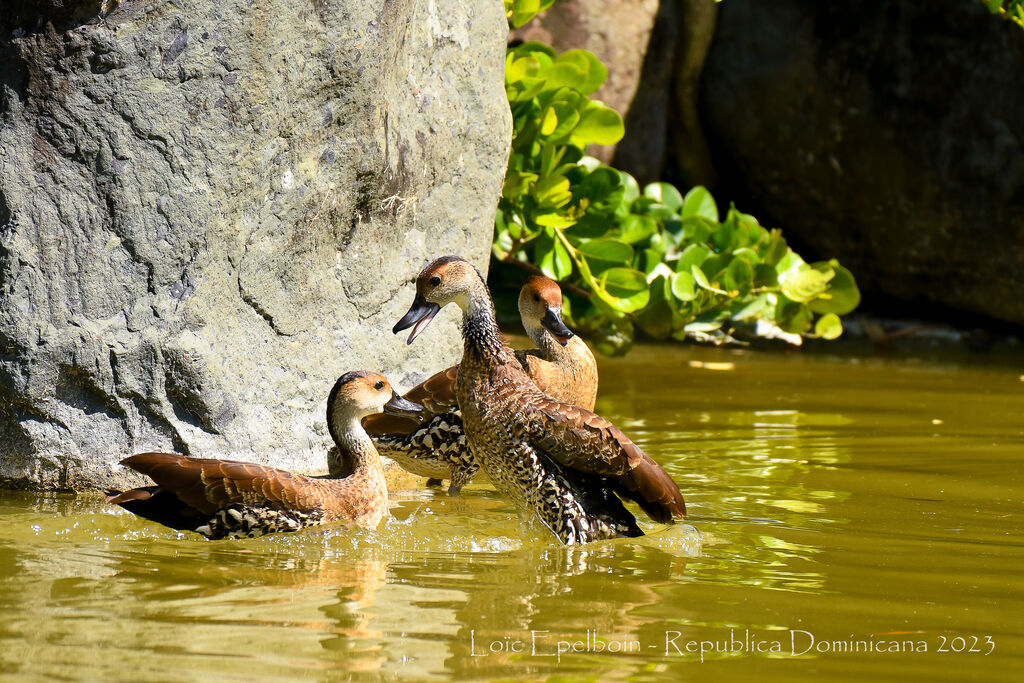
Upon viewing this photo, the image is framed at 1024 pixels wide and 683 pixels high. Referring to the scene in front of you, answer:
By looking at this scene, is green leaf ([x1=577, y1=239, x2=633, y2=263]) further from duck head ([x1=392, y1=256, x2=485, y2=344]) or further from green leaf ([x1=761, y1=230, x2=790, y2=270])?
duck head ([x1=392, y1=256, x2=485, y2=344])

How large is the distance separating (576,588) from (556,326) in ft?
6.97

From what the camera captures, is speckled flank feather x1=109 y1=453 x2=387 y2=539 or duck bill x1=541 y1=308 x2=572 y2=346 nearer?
speckled flank feather x1=109 y1=453 x2=387 y2=539

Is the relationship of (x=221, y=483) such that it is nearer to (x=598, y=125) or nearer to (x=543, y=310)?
(x=543, y=310)

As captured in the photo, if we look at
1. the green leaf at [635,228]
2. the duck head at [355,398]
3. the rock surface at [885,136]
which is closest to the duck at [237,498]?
the duck head at [355,398]

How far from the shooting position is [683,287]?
7809mm

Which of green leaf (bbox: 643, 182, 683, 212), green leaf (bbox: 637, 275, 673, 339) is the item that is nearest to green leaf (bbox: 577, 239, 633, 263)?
green leaf (bbox: 637, 275, 673, 339)

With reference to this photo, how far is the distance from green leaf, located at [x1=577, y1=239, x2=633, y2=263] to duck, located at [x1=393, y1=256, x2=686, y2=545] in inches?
93.7

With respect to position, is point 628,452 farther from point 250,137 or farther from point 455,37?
point 455,37

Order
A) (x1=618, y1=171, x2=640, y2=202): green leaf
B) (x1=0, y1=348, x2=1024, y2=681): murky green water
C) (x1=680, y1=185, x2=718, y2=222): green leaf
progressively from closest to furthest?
1. (x1=0, y1=348, x2=1024, y2=681): murky green water
2. (x1=618, y1=171, x2=640, y2=202): green leaf
3. (x1=680, y1=185, x2=718, y2=222): green leaf

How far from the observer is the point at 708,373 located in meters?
9.42

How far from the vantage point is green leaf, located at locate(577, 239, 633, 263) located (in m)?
7.64

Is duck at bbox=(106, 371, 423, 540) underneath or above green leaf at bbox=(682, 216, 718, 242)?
underneath

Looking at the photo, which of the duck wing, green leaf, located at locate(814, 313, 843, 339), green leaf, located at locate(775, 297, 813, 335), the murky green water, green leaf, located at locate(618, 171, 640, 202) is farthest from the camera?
green leaf, located at locate(814, 313, 843, 339)

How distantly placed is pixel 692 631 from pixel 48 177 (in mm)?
3180
